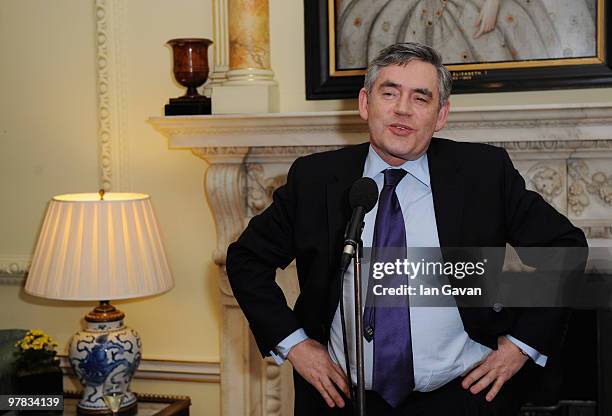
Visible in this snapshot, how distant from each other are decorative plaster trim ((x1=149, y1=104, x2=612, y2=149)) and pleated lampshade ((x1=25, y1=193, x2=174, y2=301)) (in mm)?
328

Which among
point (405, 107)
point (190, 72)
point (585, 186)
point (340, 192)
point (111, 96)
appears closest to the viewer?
point (405, 107)

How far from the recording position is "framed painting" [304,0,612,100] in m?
2.91

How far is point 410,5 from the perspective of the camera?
9.95ft

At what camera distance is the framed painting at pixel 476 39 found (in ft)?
9.53

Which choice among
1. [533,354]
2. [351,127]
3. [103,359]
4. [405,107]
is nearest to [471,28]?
[351,127]

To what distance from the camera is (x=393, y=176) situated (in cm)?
213

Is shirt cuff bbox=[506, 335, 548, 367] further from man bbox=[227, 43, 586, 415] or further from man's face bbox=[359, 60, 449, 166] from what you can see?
man's face bbox=[359, 60, 449, 166]

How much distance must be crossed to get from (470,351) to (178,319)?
1.64 m

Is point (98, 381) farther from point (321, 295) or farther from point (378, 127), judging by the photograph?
point (378, 127)

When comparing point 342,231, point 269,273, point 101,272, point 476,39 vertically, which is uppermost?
point 476,39

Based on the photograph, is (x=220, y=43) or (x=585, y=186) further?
(x=220, y=43)

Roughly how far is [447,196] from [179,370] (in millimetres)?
1724

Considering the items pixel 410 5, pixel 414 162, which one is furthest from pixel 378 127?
pixel 410 5

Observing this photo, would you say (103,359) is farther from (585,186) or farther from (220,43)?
(585,186)
